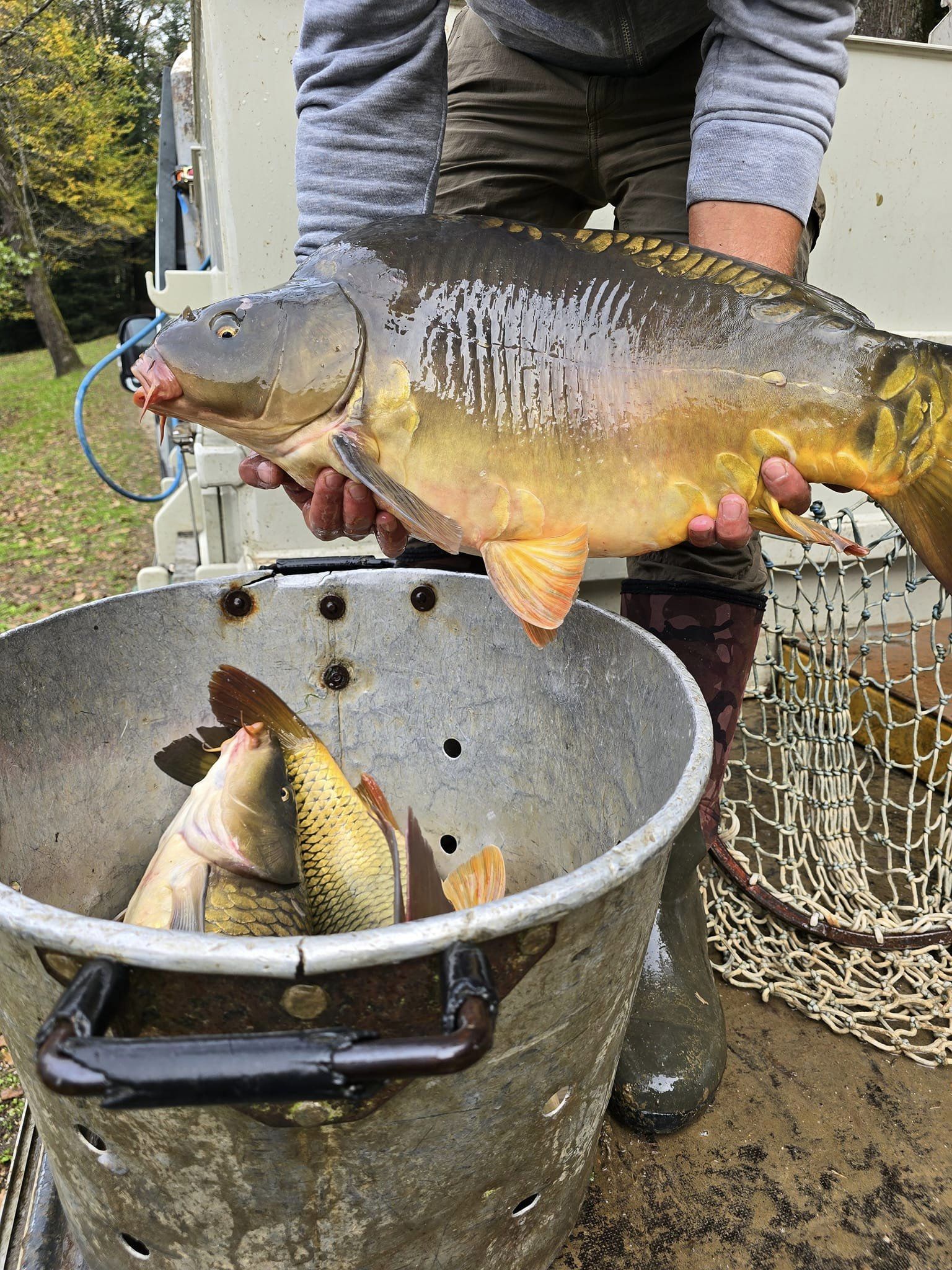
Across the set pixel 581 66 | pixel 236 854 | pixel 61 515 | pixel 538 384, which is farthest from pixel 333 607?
pixel 61 515

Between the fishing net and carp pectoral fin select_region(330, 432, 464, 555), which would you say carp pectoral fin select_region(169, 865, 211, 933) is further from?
the fishing net

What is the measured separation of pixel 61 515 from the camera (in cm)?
739

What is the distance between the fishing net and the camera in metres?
1.94

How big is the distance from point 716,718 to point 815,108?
113 cm

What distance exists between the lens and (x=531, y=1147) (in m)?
1.07

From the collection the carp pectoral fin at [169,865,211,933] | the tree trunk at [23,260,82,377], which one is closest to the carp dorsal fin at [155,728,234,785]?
the carp pectoral fin at [169,865,211,933]

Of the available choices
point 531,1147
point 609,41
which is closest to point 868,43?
Result: point 609,41

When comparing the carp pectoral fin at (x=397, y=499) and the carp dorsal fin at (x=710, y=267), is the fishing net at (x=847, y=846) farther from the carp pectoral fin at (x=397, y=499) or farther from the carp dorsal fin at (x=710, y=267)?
the carp pectoral fin at (x=397, y=499)

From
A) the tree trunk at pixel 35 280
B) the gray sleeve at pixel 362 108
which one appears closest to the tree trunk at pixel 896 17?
the gray sleeve at pixel 362 108

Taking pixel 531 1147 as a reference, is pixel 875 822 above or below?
below

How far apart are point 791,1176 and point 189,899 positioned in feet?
3.65

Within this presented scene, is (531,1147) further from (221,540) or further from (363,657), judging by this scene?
(221,540)

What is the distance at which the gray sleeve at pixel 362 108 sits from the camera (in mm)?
1667

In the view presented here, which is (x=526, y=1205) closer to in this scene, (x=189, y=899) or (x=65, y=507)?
(x=189, y=899)
